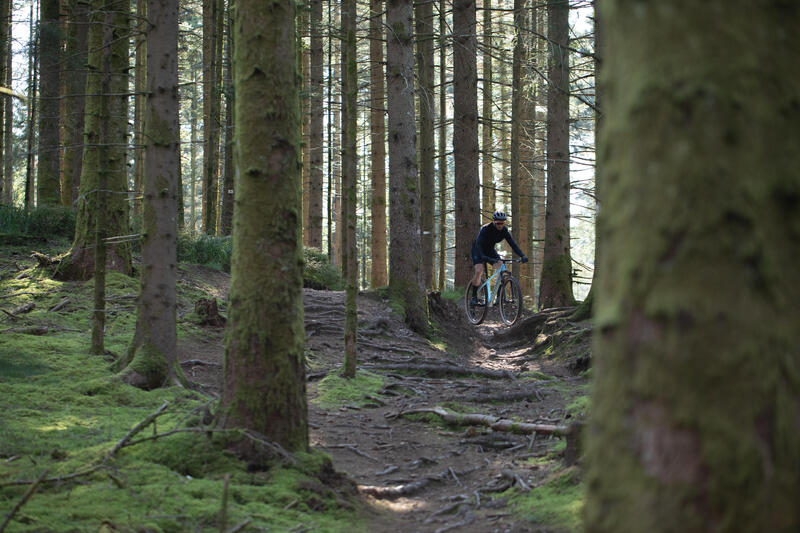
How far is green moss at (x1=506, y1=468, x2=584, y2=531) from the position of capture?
337 centimetres

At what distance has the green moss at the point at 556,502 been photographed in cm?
337

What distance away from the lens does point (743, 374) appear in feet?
4.16

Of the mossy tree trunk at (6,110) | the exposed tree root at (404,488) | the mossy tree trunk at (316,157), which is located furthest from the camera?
the mossy tree trunk at (316,157)

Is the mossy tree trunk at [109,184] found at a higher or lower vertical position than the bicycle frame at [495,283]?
higher

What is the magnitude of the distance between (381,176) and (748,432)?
20374 mm

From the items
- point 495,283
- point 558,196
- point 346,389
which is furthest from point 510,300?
point 346,389

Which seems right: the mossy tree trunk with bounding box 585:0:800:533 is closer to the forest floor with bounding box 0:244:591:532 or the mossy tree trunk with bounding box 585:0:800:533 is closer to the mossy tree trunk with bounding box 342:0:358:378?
the forest floor with bounding box 0:244:591:532

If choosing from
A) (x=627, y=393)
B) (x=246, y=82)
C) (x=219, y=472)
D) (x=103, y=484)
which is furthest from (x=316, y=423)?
(x=627, y=393)

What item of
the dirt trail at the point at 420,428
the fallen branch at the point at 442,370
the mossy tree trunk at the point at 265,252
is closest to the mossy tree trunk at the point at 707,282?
the dirt trail at the point at 420,428

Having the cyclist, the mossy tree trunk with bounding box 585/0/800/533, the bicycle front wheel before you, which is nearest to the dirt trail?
the bicycle front wheel

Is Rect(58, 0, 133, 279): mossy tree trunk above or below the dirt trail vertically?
above

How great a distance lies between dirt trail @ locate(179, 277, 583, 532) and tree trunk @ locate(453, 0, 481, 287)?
5585mm

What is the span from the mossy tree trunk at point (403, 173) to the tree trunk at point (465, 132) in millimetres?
4566

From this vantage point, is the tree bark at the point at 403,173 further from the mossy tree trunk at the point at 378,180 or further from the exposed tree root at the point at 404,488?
the mossy tree trunk at the point at 378,180
